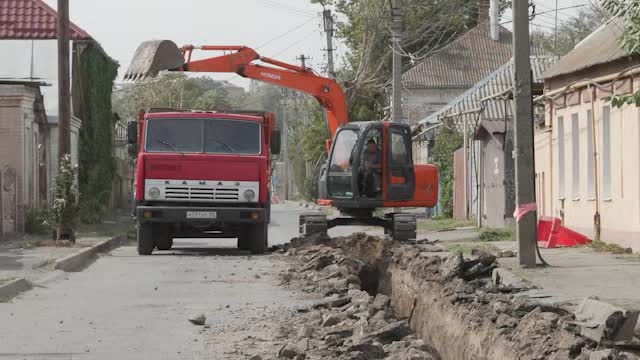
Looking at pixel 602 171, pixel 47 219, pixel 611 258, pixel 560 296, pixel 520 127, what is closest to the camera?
pixel 560 296

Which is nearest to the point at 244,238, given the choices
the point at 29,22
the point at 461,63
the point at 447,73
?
the point at 29,22

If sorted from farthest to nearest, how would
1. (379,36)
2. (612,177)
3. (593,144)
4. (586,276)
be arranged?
(379,36), (593,144), (612,177), (586,276)

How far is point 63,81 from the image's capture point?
29.0 meters

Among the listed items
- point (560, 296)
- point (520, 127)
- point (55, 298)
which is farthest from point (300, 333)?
point (520, 127)

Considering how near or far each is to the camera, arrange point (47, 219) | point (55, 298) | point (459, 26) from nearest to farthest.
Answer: point (55, 298), point (47, 219), point (459, 26)

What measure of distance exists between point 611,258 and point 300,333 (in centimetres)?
1065

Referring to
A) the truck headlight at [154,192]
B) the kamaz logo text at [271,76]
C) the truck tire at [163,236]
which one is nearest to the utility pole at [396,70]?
the kamaz logo text at [271,76]

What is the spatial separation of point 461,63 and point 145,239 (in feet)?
160

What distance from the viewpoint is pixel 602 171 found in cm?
2519

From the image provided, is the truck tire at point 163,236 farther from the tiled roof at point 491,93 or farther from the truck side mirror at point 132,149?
the tiled roof at point 491,93

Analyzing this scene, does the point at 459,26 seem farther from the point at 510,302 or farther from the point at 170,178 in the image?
the point at 510,302

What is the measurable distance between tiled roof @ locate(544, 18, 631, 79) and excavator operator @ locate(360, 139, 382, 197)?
13.0 ft

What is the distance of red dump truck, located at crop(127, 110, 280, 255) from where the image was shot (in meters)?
25.7

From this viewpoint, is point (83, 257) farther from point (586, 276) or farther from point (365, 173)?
point (586, 276)
